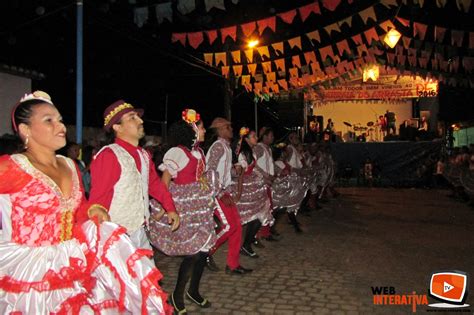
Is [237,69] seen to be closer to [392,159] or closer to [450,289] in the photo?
[392,159]

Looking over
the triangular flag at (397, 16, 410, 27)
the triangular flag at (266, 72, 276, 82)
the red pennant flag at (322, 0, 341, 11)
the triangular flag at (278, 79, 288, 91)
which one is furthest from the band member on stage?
the triangular flag at (278, 79, 288, 91)

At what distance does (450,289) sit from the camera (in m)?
5.06

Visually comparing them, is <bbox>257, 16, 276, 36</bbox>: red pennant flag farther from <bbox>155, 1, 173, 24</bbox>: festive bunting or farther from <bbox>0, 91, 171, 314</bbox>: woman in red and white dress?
<bbox>0, 91, 171, 314</bbox>: woman in red and white dress

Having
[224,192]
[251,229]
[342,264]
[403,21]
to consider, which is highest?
[403,21]

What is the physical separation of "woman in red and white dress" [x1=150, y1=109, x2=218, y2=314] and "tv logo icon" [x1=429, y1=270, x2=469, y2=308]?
258cm

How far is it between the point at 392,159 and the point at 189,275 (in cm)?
1717

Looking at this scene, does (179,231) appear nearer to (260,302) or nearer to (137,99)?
(260,302)

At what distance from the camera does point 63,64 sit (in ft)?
52.5

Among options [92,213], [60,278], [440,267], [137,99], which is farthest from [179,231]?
[137,99]

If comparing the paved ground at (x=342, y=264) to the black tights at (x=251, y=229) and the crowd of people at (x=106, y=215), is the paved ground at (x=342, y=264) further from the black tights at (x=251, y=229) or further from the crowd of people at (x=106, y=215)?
the crowd of people at (x=106, y=215)

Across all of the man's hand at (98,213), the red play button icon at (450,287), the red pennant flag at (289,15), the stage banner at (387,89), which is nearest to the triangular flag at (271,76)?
the stage banner at (387,89)

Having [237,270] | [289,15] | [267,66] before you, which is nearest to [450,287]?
[237,270]

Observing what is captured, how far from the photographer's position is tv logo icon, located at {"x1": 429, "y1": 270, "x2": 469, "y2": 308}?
475 centimetres

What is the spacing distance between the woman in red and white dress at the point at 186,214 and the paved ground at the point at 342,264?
0.44 metres
